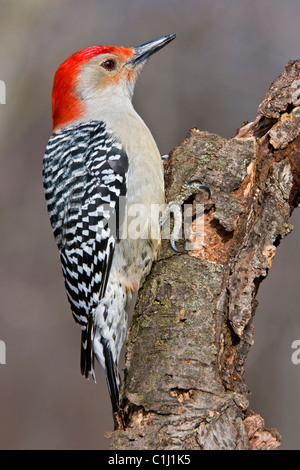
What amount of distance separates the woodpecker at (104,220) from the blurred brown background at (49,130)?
2.08 m

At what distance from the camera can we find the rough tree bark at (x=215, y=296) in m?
2.48

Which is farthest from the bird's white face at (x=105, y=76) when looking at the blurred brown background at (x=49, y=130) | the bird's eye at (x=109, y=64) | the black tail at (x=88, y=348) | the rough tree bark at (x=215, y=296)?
the black tail at (x=88, y=348)

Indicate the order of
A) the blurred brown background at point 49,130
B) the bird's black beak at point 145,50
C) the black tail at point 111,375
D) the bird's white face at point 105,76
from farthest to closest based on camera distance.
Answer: the blurred brown background at point 49,130, the bird's black beak at point 145,50, the bird's white face at point 105,76, the black tail at point 111,375

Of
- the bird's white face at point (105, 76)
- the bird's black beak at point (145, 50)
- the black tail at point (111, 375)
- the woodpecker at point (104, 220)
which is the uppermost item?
the bird's black beak at point (145, 50)

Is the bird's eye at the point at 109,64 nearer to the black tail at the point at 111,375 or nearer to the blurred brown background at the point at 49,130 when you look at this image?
the blurred brown background at the point at 49,130

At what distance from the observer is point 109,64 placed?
4.21 metres

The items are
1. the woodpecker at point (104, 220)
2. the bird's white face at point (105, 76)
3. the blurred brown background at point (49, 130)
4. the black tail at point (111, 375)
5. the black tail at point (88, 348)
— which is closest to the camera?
the black tail at point (111, 375)

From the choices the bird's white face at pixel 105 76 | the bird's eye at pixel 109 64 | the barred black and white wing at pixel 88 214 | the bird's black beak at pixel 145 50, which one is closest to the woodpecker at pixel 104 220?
the barred black and white wing at pixel 88 214

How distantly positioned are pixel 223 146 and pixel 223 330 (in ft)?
3.63

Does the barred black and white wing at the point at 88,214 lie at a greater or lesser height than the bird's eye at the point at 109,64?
lesser

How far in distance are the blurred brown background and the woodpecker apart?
2083mm

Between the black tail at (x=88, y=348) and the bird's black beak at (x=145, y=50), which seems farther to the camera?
the bird's black beak at (x=145, y=50)

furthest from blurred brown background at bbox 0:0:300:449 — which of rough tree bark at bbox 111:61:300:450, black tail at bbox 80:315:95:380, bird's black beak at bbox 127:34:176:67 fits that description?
rough tree bark at bbox 111:61:300:450

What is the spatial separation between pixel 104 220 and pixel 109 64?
55.5 inches
